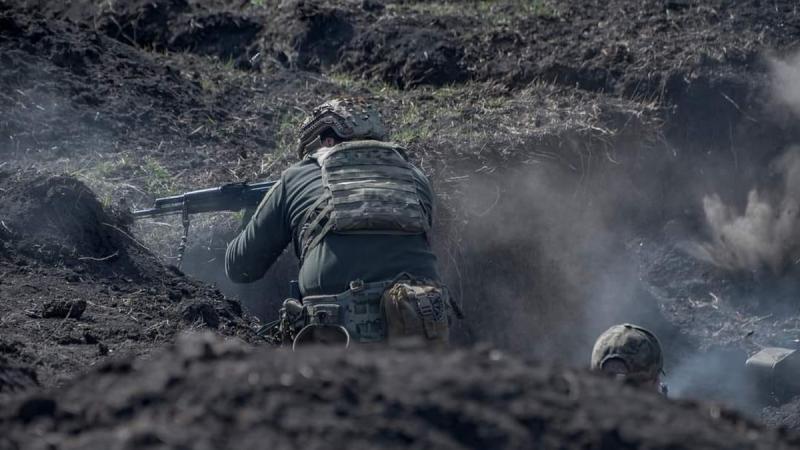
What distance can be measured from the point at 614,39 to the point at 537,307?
2761mm

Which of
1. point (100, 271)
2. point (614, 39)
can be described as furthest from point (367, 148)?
point (614, 39)

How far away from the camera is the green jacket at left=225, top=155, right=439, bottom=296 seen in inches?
215

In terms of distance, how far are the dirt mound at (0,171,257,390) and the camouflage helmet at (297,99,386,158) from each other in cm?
107

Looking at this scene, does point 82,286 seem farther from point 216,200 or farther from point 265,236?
point 265,236

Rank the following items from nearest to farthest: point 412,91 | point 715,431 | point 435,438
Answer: point 435,438, point 715,431, point 412,91

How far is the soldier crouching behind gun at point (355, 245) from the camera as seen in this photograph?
17.6ft

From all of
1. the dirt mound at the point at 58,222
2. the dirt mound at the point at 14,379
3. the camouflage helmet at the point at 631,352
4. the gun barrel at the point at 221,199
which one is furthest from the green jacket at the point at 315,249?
the dirt mound at the point at 14,379

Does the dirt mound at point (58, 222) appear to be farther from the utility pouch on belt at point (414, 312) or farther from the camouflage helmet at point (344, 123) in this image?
the utility pouch on belt at point (414, 312)

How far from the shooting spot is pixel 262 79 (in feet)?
31.7

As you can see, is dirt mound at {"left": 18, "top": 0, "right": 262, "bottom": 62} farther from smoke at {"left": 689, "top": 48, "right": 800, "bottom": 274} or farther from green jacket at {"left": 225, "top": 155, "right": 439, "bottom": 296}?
green jacket at {"left": 225, "top": 155, "right": 439, "bottom": 296}

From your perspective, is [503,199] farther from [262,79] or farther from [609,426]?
[609,426]

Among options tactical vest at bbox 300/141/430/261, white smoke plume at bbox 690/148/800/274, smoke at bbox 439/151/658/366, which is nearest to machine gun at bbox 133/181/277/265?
tactical vest at bbox 300/141/430/261

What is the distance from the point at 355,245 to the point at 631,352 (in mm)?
1489

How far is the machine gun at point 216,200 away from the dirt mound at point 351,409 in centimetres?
351
